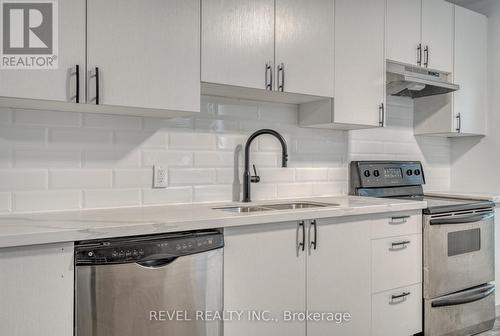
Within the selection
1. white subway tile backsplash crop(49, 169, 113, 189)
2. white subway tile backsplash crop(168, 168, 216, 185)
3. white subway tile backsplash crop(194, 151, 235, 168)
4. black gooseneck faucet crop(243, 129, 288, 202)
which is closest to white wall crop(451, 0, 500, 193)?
black gooseneck faucet crop(243, 129, 288, 202)

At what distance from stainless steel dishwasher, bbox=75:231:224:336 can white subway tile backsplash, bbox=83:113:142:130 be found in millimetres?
737

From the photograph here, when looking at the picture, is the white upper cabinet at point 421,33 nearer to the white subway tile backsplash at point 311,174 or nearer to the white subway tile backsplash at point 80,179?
the white subway tile backsplash at point 311,174

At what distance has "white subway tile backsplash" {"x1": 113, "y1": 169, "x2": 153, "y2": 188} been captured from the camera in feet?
6.36

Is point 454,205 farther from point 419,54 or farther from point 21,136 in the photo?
point 21,136

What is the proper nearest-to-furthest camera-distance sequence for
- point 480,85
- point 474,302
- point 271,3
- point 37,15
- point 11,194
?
1. point 37,15
2. point 11,194
3. point 271,3
4. point 474,302
5. point 480,85

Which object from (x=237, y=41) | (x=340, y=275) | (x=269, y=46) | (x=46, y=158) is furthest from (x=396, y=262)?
(x=46, y=158)

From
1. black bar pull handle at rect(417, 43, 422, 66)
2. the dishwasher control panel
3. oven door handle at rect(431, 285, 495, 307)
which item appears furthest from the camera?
black bar pull handle at rect(417, 43, 422, 66)

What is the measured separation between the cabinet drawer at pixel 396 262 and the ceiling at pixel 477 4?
7.01 feet

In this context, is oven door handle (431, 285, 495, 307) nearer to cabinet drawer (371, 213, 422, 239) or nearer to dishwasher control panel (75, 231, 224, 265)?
cabinet drawer (371, 213, 422, 239)

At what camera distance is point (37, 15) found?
1.51 m

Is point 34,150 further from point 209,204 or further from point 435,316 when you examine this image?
point 435,316

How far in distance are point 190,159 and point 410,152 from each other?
77.8 inches

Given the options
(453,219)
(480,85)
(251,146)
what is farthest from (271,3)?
(480,85)

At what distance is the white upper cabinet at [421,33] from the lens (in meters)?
2.55
